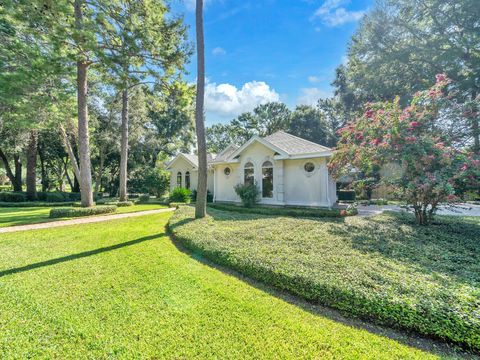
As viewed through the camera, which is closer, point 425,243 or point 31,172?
point 425,243

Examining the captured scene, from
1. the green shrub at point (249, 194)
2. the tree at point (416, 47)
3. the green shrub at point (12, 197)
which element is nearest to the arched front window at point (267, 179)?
the green shrub at point (249, 194)

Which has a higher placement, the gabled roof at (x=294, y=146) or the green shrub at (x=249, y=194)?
the gabled roof at (x=294, y=146)

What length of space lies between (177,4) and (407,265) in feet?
48.6

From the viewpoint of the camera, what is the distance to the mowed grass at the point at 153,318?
8.49 ft

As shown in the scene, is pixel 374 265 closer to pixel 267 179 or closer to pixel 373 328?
pixel 373 328

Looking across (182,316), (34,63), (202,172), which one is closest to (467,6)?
(202,172)

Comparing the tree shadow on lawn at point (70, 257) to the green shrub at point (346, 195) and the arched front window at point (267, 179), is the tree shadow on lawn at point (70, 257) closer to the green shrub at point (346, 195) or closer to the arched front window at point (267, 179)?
the arched front window at point (267, 179)

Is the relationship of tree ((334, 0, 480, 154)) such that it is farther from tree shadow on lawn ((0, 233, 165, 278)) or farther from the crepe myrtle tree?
tree shadow on lawn ((0, 233, 165, 278))

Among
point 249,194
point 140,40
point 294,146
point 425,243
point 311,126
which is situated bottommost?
point 425,243

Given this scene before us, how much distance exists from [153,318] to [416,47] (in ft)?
70.6

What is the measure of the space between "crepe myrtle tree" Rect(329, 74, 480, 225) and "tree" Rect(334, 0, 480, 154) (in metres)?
6.11

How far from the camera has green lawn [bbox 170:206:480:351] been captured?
298 centimetres

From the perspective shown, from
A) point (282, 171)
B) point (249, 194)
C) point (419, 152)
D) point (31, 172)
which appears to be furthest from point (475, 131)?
point (31, 172)

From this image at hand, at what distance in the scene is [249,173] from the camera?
15297 millimetres
